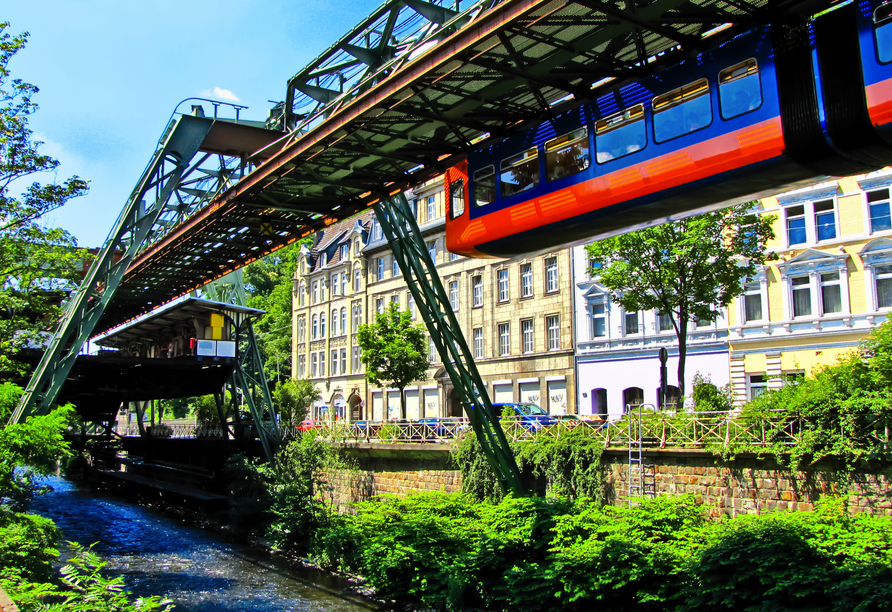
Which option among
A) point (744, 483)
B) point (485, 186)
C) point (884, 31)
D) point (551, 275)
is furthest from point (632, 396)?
point (884, 31)

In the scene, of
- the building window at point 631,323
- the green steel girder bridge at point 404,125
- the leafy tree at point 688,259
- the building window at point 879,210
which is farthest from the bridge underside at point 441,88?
the building window at point 631,323

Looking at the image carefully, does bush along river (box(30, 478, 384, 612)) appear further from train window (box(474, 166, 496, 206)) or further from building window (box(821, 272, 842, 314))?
building window (box(821, 272, 842, 314))

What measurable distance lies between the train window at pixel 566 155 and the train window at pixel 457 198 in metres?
2.46

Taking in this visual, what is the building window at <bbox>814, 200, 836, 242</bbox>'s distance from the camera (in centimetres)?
2775

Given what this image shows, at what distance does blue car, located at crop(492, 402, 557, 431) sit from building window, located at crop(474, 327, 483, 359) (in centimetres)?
1340

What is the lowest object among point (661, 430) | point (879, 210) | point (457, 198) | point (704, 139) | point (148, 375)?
point (661, 430)

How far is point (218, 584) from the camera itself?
70.0ft

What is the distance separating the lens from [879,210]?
26.5m

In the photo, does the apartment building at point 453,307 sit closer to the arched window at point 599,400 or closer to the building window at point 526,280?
the building window at point 526,280

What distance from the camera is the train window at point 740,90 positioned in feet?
35.1

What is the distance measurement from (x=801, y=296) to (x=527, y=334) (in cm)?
1537

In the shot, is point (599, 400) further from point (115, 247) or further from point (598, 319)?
point (115, 247)

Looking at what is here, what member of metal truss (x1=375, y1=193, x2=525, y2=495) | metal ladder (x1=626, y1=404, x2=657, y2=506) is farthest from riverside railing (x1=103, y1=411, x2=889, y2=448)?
metal truss (x1=375, y1=193, x2=525, y2=495)

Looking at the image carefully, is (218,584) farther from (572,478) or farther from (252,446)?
(252,446)
